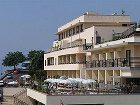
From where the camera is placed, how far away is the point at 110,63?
50.6 m

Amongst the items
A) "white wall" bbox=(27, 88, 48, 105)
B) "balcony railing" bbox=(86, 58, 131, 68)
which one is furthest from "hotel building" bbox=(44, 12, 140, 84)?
"white wall" bbox=(27, 88, 48, 105)

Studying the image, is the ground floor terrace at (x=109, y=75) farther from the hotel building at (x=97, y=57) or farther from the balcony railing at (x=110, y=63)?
the balcony railing at (x=110, y=63)

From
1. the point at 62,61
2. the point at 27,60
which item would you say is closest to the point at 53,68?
the point at 62,61

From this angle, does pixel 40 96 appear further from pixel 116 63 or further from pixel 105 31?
pixel 105 31

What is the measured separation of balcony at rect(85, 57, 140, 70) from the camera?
44.0 meters

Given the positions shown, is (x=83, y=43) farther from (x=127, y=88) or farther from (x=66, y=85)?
(x=127, y=88)

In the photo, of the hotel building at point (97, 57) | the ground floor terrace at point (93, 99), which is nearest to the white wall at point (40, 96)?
the hotel building at point (97, 57)

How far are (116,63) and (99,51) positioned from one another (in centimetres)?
848

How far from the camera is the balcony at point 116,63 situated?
4403cm

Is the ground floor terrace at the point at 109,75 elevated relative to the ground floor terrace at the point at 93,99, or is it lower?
elevated

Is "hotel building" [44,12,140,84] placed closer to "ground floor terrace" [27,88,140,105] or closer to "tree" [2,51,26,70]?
"ground floor terrace" [27,88,140,105]

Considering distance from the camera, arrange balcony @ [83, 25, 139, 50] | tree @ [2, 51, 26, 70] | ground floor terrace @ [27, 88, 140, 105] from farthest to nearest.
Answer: tree @ [2, 51, 26, 70]
balcony @ [83, 25, 139, 50]
ground floor terrace @ [27, 88, 140, 105]

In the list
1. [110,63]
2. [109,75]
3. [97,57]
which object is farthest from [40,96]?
[97,57]

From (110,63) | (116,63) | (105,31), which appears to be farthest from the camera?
(105,31)
